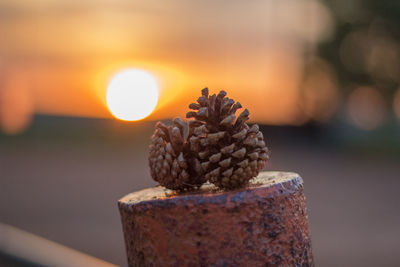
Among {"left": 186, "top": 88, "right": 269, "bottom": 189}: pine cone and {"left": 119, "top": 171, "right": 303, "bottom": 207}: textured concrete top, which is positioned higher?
{"left": 186, "top": 88, "right": 269, "bottom": 189}: pine cone

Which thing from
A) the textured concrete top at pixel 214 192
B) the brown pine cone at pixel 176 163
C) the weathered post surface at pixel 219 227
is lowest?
the weathered post surface at pixel 219 227

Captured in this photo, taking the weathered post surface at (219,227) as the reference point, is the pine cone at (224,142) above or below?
above

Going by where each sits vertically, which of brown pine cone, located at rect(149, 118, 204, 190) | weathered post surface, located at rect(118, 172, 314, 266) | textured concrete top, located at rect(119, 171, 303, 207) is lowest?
weathered post surface, located at rect(118, 172, 314, 266)

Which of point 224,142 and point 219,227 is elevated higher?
point 224,142
